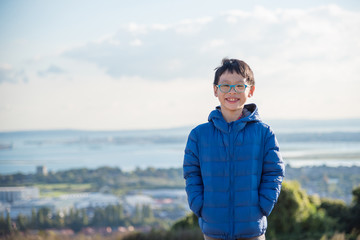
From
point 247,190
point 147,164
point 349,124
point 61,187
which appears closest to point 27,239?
point 247,190

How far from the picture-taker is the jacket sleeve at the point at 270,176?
2.62 m

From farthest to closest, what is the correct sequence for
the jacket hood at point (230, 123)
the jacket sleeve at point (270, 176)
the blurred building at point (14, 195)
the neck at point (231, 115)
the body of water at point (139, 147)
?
the body of water at point (139, 147)
the blurred building at point (14, 195)
the neck at point (231, 115)
the jacket hood at point (230, 123)
the jacket sleeve at point (270, 176)

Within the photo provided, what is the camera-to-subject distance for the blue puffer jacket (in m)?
2.63

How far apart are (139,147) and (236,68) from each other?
2776 cm

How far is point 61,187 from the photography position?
21406mm

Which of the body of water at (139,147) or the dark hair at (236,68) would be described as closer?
the dark hair at (236,68)

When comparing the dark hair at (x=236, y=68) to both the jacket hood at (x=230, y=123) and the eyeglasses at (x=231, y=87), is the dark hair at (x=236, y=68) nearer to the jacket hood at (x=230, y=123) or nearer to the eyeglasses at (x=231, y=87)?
the eyeglasses at (x=231, y=87)

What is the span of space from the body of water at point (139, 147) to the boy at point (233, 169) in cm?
1532

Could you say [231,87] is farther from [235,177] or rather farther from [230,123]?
[235,177]

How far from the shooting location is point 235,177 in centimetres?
265

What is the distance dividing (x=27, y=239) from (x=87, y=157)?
861 inches

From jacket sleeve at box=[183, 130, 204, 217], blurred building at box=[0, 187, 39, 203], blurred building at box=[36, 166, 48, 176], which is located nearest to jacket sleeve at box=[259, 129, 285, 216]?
jacket sleeve at box=[183, 130, 204, 217]

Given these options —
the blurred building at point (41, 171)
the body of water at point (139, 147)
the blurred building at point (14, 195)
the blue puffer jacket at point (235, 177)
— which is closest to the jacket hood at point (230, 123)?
the blue puffer jacket at point (235, 177)

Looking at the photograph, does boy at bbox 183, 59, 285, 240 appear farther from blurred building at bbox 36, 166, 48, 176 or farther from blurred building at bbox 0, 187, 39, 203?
blurred building at bbox 36, 166, 48, 176
